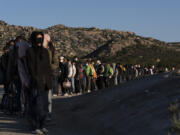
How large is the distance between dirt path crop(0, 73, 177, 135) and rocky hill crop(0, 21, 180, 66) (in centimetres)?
7577

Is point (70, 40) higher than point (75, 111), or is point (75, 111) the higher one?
point (70, 40)

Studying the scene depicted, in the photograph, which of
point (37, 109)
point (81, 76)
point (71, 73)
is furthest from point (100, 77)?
point (37, 109)

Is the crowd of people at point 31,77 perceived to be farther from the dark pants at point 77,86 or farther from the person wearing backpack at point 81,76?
the person wearing backpack at point 81,76

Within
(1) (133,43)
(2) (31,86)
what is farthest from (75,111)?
(1) (133,43)

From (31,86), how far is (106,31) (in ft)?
415

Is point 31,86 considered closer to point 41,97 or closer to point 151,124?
point 41,97

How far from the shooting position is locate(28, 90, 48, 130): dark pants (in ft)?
26.0

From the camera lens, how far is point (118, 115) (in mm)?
9492

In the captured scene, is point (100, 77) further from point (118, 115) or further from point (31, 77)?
point (31, 77)

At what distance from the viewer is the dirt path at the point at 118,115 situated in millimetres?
7906

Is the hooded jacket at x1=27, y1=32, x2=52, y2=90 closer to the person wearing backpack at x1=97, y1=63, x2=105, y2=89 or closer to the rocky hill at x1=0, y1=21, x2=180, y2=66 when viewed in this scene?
the person wearing backpack at x1=97, y1=63, x2=105, y2=89

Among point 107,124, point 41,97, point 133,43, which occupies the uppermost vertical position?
point 133,43

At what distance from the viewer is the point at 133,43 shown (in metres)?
107

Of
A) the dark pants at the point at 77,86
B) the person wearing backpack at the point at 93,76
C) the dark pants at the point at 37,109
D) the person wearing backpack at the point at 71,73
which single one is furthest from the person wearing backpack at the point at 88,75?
the dark pants at the point at 37,109
